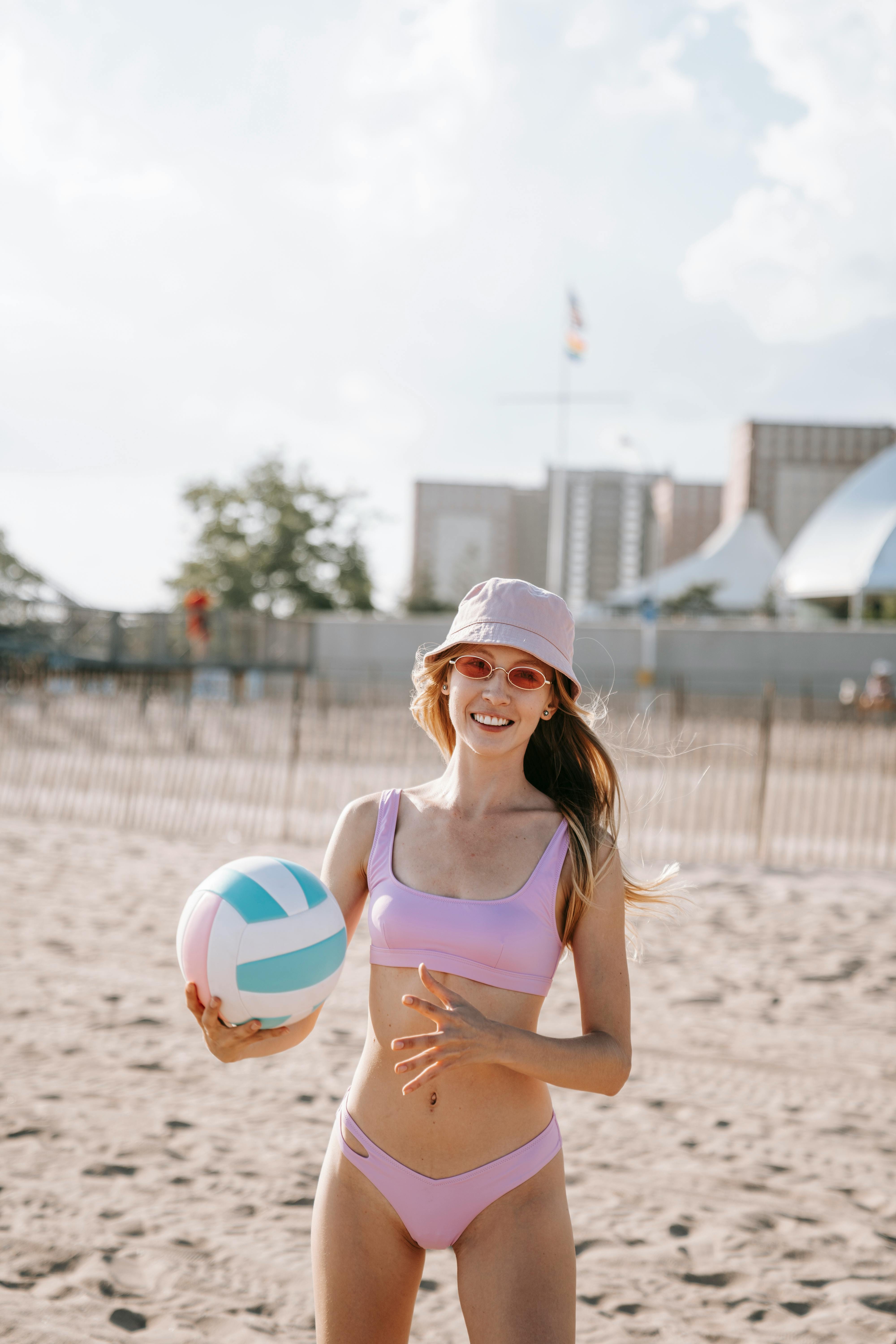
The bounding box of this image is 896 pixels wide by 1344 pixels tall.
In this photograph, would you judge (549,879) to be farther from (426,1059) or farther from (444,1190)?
(444,1190)

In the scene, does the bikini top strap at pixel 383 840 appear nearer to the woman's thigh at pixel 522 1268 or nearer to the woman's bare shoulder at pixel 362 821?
the woman's bare shoulder at pixel 362 821

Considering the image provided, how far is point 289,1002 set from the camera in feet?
6.75

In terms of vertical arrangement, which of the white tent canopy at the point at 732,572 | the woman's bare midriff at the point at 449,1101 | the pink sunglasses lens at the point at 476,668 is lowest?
the woman's bare midriff at the point at 449,1101

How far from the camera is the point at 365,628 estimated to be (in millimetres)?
35656

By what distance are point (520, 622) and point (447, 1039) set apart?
0.76 meters

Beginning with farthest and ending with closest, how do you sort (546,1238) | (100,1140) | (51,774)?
(51,774) < (100,1140) < (546,1238)

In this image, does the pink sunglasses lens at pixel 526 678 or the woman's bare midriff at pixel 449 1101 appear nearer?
the woman's bare midriff at pixel 449 1101

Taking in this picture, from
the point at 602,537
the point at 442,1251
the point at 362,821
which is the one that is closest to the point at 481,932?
the point at 362,821

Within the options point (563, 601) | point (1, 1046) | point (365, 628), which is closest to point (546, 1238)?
point (563, 601)

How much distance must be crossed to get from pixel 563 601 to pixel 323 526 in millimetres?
49630

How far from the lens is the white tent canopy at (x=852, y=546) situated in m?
48.5

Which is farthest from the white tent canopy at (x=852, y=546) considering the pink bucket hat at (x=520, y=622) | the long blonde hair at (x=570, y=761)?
the pink bucket hat at (x=520, y=622)

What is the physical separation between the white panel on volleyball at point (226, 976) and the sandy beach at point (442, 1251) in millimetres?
1468

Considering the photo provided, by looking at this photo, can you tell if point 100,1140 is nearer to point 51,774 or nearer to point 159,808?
point 159,808
